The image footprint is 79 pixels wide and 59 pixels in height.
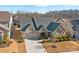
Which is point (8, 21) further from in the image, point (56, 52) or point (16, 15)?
point (56, 52)

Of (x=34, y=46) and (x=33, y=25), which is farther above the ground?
(x=33, y=25)

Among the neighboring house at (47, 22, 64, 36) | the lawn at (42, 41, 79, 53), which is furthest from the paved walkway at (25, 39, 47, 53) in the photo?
the neighboring house at (47, 22, 64, 36)

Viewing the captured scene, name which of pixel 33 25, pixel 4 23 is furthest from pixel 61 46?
pixel 4 23

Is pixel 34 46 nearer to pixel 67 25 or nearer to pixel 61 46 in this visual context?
pixel 61 46
